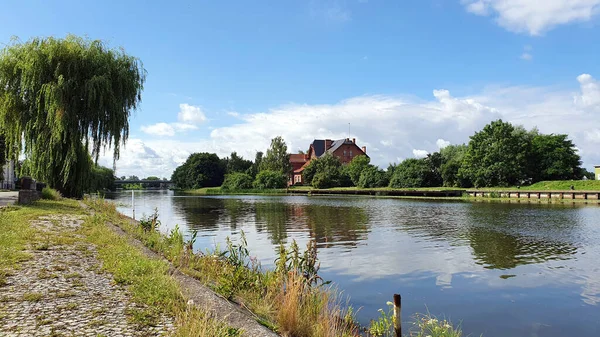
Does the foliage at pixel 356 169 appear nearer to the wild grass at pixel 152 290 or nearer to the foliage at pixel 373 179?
the foliage at pixel 373 179

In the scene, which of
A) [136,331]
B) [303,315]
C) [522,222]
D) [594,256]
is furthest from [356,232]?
[136,331]

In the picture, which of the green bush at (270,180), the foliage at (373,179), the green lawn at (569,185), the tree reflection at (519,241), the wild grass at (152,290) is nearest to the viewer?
the wild grass at (152,290)

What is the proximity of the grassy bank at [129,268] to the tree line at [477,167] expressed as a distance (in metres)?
63.5

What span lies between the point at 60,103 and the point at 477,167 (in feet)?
200

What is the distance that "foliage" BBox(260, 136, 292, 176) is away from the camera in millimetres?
105875

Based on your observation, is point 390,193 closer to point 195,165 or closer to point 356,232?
point 356,232

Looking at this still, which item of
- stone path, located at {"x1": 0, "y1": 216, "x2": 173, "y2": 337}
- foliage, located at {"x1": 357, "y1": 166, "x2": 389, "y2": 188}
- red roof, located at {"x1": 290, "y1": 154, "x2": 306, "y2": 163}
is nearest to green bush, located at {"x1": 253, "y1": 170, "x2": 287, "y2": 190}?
foliage, located at {"x1": 357, "y1": 166, "x2": 389, "y2": 188}

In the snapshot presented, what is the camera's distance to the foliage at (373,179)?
268ft

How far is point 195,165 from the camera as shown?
126m

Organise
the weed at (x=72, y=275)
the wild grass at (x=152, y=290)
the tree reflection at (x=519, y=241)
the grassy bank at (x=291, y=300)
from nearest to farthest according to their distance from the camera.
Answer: the wild grass at (x=152, y=290) < the grassy bank at (x=291, y=300) < the weed at (x=72, y=275) < the tree reflection at (x=519, y=241)

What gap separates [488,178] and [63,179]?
2335 inches

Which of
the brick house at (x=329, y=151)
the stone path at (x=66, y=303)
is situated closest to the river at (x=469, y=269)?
the stone path at (x=66, y=303)

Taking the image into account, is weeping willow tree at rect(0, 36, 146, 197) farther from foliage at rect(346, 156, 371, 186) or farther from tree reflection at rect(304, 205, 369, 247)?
foliage at rect(346, 156, 371, 186)

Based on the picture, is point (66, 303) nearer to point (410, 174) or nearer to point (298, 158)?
point (410, 174)
